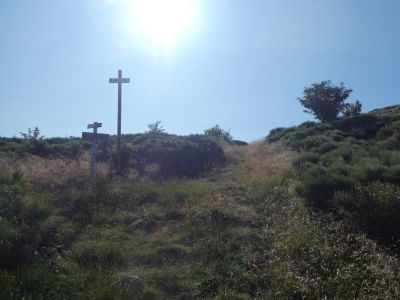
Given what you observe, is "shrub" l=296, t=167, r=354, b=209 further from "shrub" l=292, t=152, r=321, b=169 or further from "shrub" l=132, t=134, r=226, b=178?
"shrub" l=132, t=134, r=226, b=178

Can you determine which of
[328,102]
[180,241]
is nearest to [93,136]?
[180,241]

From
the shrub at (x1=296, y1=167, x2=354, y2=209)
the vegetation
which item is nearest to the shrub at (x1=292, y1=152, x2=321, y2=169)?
the vegetation

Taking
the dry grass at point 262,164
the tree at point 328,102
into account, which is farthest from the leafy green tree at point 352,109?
the dry grass at point 262,164

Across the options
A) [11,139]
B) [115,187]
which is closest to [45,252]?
[115,187]

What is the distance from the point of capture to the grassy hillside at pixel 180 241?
22.2 feet

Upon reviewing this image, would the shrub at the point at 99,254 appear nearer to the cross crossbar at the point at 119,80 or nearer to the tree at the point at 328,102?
the cross crossbar at the point at 119,80

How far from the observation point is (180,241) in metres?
9.16

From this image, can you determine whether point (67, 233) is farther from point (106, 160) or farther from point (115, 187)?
point (106, 160)

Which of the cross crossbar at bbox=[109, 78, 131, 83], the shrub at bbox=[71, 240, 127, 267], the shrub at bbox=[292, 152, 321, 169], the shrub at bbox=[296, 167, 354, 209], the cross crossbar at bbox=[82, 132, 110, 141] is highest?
the cross crossbar at bbox=[109, 78, 131, 83]

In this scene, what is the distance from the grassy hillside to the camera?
6.77 meters

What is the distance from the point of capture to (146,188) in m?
13.2

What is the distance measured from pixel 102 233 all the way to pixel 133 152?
1043cm

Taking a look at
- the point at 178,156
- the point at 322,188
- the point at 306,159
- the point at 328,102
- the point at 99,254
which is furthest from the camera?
the point at 328,102

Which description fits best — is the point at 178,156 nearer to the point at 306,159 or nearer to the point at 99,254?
the point at 306,159
